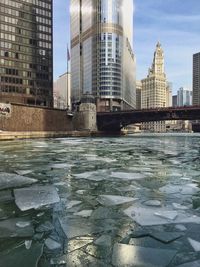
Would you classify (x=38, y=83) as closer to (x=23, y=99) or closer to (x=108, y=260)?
(x=23, y=99)

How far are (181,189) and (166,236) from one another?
16.4 ft

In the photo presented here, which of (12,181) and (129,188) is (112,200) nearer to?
(129,188)

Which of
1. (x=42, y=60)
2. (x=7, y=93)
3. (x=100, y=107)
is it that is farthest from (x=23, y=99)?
(x=100, y=107)

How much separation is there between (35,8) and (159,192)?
123m

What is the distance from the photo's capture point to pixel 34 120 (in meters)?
81.4

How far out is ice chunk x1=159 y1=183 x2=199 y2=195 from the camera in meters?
11.1

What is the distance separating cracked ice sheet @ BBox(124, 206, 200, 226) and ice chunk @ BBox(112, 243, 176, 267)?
1.56 m

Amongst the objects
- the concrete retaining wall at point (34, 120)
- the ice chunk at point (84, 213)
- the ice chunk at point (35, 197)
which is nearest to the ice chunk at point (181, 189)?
the ice chunk at point (84, 213)

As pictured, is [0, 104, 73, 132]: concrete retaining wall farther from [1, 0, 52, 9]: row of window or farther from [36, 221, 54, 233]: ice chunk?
[36, 221, 54, 233]: ice chunk

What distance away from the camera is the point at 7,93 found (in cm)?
11500

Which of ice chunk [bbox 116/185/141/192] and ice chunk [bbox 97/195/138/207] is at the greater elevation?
ice chunk [bbox 116/185/141/192]

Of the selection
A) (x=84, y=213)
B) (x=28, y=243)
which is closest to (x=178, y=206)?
(x=84, y=213)

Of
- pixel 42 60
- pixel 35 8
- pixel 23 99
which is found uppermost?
pixel 35 8

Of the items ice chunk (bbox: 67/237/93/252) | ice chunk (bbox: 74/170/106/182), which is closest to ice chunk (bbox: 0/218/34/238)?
ice chunk (bbox: 67/237/93/252)
